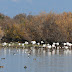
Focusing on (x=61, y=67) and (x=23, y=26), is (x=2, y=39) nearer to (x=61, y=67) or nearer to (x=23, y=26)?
(x=23, y=26)

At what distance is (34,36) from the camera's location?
54969mm

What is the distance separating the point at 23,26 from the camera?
59656mm

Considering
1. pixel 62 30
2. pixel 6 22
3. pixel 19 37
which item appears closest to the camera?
pixel 62 30

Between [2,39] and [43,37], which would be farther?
[2,39]

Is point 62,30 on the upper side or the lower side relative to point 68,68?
upper

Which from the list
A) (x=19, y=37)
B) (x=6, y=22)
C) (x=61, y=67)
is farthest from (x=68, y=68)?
(x=6, y=22)

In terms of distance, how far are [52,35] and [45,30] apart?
2451 millimetres

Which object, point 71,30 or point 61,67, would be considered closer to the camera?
point 61,67

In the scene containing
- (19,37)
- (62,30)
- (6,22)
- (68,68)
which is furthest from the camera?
(6,22)

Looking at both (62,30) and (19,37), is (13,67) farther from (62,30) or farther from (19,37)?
(19,37)

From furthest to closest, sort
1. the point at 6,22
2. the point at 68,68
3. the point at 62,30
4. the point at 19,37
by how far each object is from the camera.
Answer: the point at 6,22 < the point at 19,37 < the point at 62,30 < the point at 68,68

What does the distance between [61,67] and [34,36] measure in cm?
3187

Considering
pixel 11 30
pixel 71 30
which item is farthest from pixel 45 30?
pixel 11 30

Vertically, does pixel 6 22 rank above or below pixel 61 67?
above
